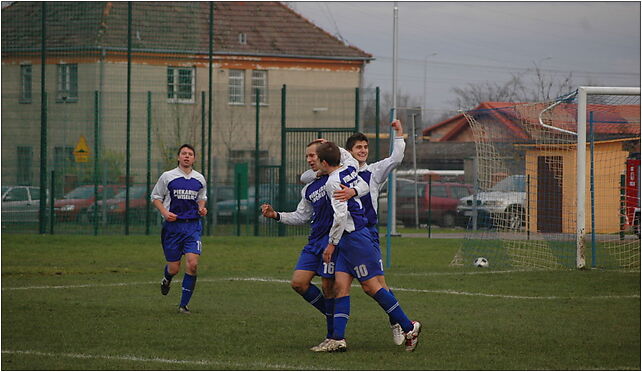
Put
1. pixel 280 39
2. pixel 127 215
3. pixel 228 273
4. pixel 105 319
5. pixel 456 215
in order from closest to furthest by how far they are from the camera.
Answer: pixel 105 319 < pixel 228 273 < pixel 127 215 < pixel 456 215 < pixel 280 39

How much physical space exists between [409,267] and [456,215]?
16.0 m

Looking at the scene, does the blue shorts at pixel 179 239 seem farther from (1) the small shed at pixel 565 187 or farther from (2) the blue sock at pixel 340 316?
(1) the small shed at pixel 565 187

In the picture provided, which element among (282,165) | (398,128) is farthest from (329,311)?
(282,165)

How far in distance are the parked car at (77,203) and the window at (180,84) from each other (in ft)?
10.1

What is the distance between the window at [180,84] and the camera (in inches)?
1072

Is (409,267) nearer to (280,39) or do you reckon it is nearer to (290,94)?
(290,94)

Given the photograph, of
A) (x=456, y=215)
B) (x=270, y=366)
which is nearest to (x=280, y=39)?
(x=456, y=215)

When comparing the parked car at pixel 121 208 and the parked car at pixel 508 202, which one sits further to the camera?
the parked car at pixel 121 208

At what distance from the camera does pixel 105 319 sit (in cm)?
1090

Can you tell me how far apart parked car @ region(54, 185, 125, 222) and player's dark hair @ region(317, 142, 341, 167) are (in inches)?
706

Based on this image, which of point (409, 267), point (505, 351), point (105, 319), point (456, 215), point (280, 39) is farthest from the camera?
point (280, 39)

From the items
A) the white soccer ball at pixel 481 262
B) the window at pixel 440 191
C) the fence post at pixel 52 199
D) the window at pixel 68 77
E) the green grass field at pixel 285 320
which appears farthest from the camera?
the window at pixel 440 191

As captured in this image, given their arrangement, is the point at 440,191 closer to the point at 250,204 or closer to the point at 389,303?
the point at 250,204

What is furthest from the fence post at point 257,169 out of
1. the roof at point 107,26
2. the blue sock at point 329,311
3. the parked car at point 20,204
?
the blue sock at point 329,311
